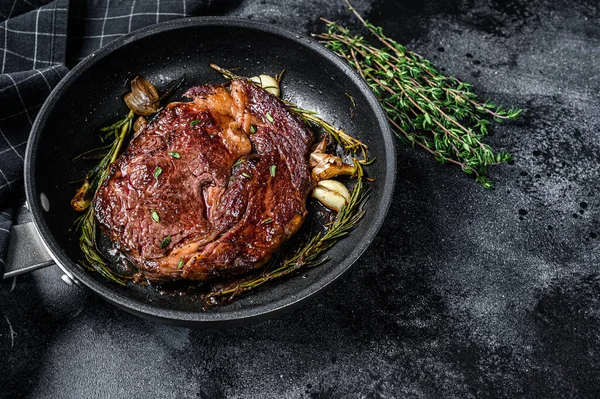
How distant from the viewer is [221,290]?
290cm

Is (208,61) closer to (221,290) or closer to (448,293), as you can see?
(221,290)

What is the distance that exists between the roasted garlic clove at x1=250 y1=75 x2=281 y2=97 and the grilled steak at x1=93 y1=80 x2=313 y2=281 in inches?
16.5

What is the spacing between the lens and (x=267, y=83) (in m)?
3.50

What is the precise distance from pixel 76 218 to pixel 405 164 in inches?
73.2

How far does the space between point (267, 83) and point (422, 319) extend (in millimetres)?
1544

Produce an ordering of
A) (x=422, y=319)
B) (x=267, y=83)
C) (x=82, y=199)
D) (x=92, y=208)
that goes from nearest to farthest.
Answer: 1. (x=92, y=208)
2. (x=82, y=199)
3. (x=422, y=319)
4. (x=267, y=83)

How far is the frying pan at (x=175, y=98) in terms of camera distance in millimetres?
2695

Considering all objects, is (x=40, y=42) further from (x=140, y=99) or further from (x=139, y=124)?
(x=139, y=124)

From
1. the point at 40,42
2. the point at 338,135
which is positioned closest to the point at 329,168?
the point at 338,135

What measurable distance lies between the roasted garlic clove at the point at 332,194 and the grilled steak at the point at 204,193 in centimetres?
11

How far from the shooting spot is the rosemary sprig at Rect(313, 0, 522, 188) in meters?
3.45

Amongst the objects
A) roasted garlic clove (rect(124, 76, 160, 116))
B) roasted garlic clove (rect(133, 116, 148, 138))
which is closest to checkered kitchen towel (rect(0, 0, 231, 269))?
roasted garlic clove (rect(124, 76, 160, 116))

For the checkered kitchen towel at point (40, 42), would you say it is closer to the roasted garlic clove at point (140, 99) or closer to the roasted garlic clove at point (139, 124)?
the roasted garlic clove at point (140, 99)

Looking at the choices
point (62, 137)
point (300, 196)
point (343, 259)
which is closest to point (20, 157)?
point (62, 137)
